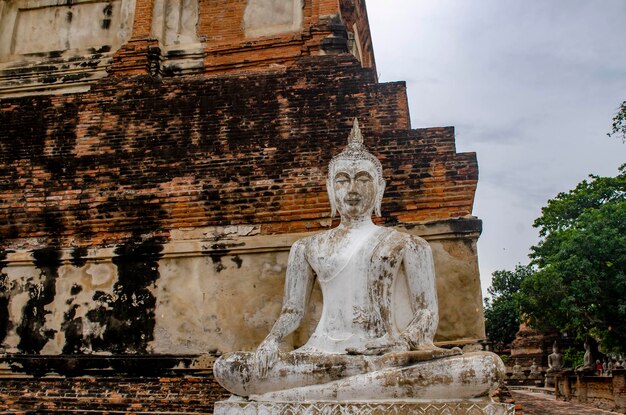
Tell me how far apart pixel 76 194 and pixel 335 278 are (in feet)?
12.1

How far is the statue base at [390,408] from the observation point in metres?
3.87

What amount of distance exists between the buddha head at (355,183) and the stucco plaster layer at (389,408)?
1.66 metres

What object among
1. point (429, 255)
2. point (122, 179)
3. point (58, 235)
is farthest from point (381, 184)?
point (58, 235)

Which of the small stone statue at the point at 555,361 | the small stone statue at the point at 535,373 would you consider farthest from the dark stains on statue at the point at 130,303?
the small stone statue at the point at 535,373

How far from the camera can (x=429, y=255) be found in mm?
5023

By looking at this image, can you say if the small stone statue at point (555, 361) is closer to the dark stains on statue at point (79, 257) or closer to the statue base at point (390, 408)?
the dark stains on statue at point (79, 257)

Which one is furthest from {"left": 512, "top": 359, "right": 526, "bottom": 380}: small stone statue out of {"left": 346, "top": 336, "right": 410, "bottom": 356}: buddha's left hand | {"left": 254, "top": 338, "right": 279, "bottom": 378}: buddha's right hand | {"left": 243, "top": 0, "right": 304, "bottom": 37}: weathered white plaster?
{"left": 254, "top": 338, "right": 279, "bottom": 378}: buddha's right hand

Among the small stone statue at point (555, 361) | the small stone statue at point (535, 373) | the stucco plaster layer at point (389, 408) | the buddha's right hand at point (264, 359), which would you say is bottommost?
the stucco plaster layer at point (389, 408)

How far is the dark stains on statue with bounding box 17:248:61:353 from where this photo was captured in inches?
271

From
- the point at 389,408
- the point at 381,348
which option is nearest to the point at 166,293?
the point at 381,348

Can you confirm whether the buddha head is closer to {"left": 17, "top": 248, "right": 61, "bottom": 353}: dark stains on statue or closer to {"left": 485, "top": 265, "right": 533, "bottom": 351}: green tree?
{"left": 17, "top": 248, "right": 61, "bottom": 353}: dark stains on statue

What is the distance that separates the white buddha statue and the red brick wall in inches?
58.7

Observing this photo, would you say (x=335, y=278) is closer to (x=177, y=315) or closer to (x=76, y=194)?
(x=177, y=315)

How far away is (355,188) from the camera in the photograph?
5.16 meters
